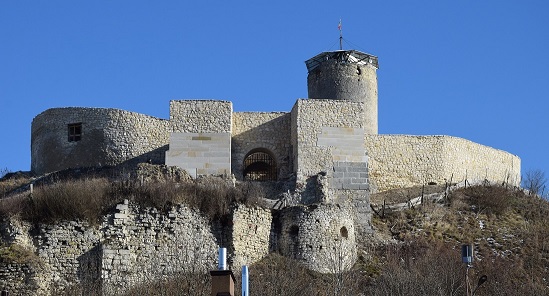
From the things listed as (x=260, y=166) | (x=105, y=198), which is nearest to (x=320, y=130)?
(x=260, y=166)

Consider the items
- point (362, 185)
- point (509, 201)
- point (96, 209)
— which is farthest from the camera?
point (509, 201)

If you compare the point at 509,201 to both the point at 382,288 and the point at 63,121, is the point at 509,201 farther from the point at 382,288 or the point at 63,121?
the point at 63,121

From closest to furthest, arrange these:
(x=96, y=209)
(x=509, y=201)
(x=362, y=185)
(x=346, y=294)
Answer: (x=346, y=294), (x=96, y=209), (x=362, y=185), (x=509, y=201)

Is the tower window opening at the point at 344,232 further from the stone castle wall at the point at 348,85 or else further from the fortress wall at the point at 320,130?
the stone castle wall at the point at 348,85

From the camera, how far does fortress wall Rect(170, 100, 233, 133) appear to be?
174 feet

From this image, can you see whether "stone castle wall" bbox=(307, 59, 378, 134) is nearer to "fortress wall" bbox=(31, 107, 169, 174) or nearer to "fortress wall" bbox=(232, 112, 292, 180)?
"fortress wall" bbox=(232, 112, 292, 180)

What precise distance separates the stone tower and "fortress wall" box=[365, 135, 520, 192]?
1751mm

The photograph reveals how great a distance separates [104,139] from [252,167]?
639cm

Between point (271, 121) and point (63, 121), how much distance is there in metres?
8.41

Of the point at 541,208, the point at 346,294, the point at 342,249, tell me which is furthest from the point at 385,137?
the point at 346,294

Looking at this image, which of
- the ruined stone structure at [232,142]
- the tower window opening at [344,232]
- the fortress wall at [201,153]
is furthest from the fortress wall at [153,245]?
the ruined stone structure at [232,142]

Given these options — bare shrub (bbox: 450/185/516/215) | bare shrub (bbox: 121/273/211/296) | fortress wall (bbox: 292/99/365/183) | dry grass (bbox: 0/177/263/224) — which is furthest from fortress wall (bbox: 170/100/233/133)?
bare shrub (bbox: 121/273/211/296)

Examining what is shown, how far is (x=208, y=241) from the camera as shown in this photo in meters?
46.4

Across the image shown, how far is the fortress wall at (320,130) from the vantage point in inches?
2078
